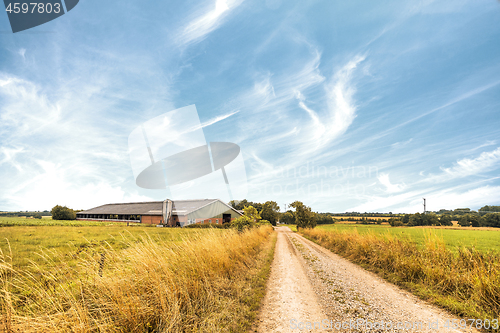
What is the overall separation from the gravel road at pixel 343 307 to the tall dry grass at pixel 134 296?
0.67 m

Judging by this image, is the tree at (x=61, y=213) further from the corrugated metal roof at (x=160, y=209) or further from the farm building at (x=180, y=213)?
the farm building at (x=180, y=213)

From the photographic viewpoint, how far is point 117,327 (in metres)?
3.37

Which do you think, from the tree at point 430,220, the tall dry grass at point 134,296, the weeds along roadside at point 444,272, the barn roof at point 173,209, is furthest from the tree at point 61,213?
the tree at point 430,220

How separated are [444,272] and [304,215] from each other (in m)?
34.8

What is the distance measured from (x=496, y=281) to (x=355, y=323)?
13.1ft

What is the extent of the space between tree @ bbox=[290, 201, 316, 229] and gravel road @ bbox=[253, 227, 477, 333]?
107 ft

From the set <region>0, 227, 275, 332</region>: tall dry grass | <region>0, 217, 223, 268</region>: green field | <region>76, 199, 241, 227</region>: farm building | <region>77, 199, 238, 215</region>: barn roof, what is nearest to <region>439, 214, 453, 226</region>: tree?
<region>76, 199, 241, 227</region>: farm building

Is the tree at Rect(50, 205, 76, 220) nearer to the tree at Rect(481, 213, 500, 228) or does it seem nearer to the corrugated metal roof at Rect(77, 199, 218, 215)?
the corrugated metal roof at Rect(77, 199, 218, 215)

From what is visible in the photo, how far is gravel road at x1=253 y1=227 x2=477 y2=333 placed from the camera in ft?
13.8

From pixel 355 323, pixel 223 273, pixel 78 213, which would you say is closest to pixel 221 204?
pixel 223 273

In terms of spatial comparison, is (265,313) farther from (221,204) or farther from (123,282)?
(221,204)

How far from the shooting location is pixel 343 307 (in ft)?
16.8

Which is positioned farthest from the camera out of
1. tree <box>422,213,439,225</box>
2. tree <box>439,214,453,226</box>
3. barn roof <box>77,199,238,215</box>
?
tree <box>422,213,439,225</box>

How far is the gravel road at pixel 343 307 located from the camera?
4219 mm
